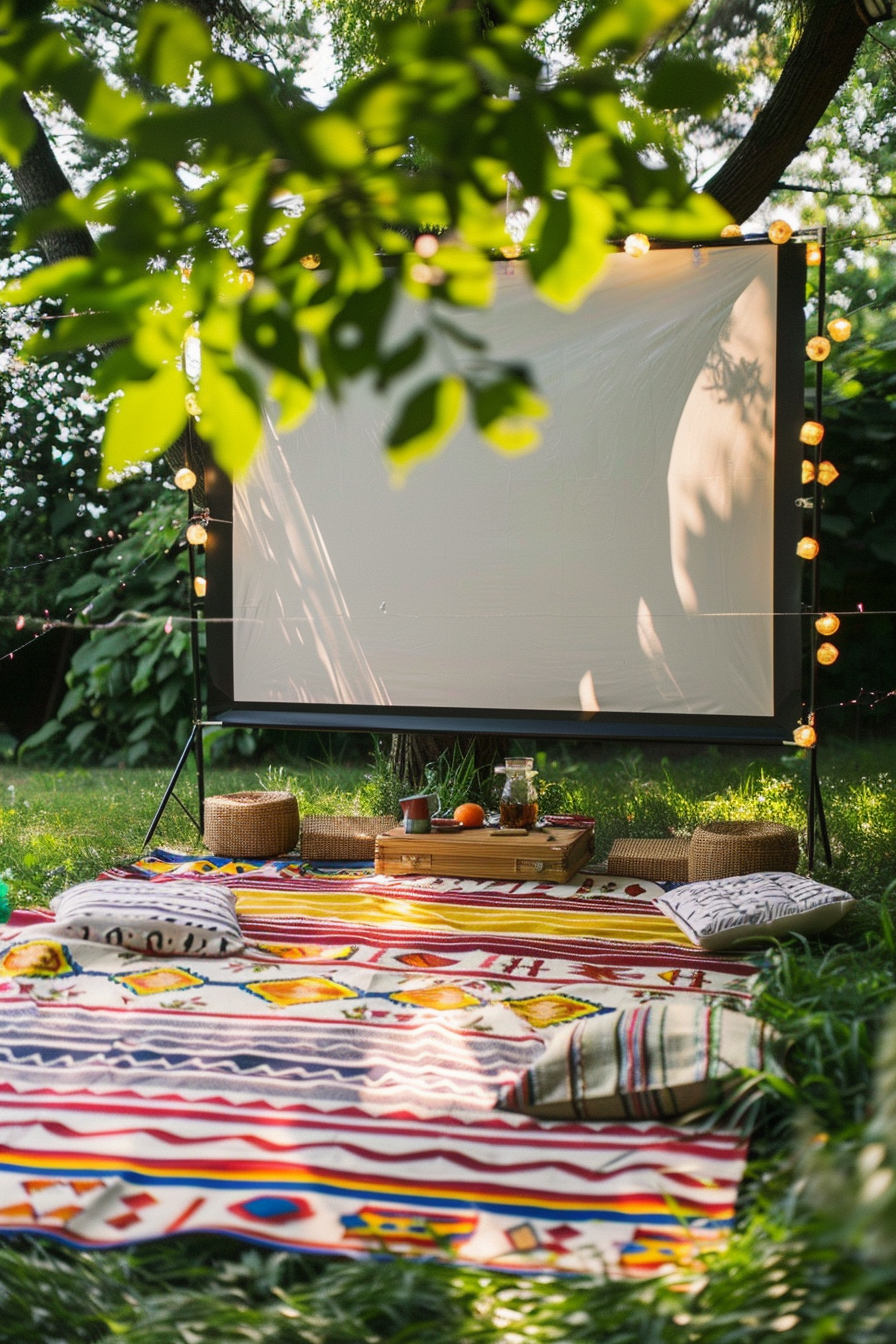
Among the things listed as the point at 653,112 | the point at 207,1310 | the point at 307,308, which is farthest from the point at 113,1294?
the point at 653,112

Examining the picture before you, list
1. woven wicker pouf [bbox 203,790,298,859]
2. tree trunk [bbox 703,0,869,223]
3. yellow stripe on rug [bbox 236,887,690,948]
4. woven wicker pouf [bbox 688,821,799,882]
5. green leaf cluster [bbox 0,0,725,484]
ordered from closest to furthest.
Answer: green leaf cluster [bbox 0,0,725,484], yellow stripe on rug [bbox 236,887,690,948], woven wicker pouf [bbox 688,821,799,882], tree trunk [bbox 703,0,869,223], woven wicker pouf [bbox 203,790,298,859]

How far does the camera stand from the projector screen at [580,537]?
4.20m

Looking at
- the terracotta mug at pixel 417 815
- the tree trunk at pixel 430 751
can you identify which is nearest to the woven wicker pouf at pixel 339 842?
the terracotta mug at pixel 417 815

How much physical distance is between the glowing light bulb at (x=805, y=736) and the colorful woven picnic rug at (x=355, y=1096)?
0.93 m

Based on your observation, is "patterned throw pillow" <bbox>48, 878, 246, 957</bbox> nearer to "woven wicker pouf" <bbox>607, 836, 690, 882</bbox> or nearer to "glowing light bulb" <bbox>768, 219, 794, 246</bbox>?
"woven wicker pouf" <bbox>607, 836, 690, 882</bbox>

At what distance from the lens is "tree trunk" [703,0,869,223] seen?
170 inches

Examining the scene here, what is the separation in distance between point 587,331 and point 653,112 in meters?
3.39

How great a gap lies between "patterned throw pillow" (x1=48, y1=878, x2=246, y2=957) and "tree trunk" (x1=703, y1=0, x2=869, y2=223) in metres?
3.14

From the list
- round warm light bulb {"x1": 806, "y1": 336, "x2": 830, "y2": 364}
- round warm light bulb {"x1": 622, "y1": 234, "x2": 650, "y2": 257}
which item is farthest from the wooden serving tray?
round warm light bulb {"x1": 622, "y1": 234, "x2": 650, "y2": 257}

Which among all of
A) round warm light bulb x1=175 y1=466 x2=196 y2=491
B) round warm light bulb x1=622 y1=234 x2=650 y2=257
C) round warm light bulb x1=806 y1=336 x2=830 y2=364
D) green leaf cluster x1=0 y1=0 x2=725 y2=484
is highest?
round warm light bulb x1=622 y1=234 x2=650 y2=257

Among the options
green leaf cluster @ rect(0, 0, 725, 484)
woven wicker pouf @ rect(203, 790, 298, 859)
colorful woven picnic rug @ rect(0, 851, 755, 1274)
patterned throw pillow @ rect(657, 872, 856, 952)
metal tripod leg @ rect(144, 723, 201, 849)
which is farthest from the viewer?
metal tripod leg @ rect(144, 723, 201, 849)

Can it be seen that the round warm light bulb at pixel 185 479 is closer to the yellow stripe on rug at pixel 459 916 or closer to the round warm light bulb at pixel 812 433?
the yellow stripe on rug at pixel 459 916

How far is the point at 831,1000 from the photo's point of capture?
243cm

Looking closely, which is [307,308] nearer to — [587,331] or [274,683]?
[587,331]
